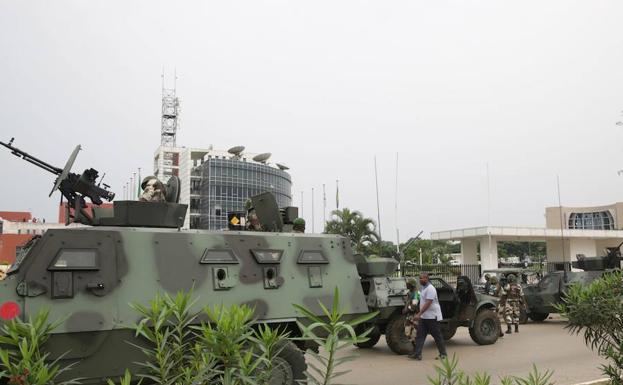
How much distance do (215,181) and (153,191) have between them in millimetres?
52641

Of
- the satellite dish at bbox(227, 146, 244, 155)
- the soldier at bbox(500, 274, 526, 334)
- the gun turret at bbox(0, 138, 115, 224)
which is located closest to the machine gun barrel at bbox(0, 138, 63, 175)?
the gun turret at bbox(0, 138, 115, 224)

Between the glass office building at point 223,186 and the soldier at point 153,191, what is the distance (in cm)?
5050

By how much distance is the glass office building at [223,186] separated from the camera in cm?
5928

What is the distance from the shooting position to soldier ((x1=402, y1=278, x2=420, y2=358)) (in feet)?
32.4

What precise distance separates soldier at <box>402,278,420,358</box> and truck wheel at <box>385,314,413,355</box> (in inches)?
5.4

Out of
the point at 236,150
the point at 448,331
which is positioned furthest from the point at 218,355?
the point at 236,150

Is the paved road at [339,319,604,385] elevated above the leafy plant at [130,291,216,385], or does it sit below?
below

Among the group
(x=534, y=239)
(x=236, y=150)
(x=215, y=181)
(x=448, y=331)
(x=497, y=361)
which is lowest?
(x=497, y=361)

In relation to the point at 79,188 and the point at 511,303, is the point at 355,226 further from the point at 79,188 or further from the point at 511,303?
the point at 79,188

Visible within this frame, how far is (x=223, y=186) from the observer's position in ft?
197

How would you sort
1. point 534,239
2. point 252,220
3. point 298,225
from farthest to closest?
point 534,239
point 298,225
point 252,220

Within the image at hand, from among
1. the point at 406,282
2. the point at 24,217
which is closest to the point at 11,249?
the point at 24,217

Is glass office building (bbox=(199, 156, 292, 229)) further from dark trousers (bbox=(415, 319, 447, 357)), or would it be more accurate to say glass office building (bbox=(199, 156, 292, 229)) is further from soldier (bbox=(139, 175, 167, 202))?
soldier (bbox=(139, 175, 167, 202))

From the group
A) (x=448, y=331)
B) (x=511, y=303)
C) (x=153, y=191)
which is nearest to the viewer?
(x=153, y=191)
